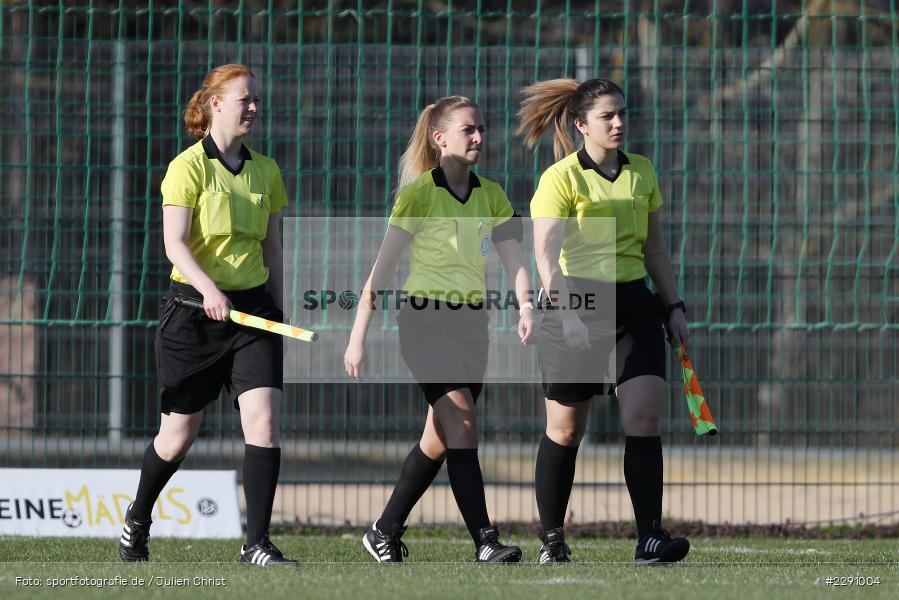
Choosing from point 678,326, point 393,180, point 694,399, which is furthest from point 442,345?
point 393,180

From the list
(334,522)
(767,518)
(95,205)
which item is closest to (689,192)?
(767,518)

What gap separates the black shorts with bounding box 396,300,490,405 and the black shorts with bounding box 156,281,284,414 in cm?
Result: 55

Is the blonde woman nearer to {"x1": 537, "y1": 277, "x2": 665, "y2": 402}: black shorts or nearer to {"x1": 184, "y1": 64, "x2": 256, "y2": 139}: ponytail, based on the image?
{"x1": 537, "y1": 277, "x2": 665, "y2": 402}: black shorts

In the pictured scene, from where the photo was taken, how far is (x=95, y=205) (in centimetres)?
905

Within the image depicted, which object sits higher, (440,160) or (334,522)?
(440,160)

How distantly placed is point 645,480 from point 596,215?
112cm

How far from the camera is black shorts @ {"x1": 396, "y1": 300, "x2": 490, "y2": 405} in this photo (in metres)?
6.42

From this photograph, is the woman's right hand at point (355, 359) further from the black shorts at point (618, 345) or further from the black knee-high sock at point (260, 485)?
the black shorts at point (618, 345)

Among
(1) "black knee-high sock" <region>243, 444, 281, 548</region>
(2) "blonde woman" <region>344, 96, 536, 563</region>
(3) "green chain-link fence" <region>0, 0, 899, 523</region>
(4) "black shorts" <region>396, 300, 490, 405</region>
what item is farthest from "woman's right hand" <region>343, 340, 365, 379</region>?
(3) "green chain-link fence" <region>0, 0, 899, 523</region>

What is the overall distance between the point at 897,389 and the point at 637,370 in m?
3.80

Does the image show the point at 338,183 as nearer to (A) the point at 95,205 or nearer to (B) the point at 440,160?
(A) the point at 95,205

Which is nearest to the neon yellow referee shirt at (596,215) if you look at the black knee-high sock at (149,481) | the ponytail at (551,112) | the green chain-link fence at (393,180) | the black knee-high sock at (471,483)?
the ponytail at (551,112)

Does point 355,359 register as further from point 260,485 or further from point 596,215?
point 596,215

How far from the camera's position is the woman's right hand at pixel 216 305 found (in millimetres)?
6129
